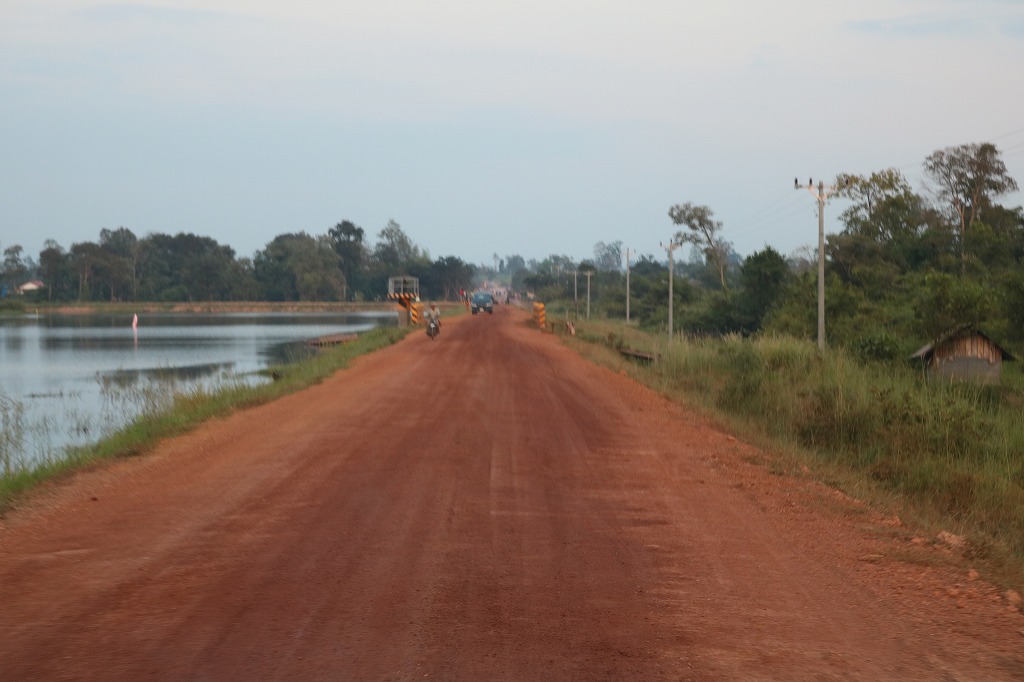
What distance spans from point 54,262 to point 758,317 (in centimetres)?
10022

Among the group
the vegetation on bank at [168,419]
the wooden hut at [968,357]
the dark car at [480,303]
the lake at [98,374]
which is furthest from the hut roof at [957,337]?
the dark car at [480,303]

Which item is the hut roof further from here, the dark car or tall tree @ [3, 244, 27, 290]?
tall tree @ [3, 244, 27, 290]

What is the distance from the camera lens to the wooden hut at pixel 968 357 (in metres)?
25.8

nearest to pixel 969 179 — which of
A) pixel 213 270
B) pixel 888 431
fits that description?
pixel 888 431

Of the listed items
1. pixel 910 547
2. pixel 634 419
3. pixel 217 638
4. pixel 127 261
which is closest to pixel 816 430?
pixel 634 419

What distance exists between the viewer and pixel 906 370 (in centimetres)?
2709

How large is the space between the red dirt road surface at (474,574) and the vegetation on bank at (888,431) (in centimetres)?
129

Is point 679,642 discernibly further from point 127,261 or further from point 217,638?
point 127,261

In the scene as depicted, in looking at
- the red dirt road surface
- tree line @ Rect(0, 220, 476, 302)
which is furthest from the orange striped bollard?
tree line @ Rect(0, 220, 476, 302)

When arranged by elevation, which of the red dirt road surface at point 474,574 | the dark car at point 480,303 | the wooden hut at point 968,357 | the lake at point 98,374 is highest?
the dark car at point 480,303

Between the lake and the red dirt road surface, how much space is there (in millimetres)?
5235

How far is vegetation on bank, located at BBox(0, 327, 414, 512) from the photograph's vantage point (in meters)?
10.7

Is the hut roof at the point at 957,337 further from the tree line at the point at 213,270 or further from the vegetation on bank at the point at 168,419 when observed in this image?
the tree line at the point at 213,270

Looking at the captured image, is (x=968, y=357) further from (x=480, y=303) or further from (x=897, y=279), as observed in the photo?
(x=480, y=303)
